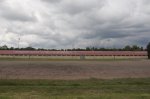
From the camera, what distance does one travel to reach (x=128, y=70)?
4034 cm

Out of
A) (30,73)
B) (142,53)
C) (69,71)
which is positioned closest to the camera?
(30,73)

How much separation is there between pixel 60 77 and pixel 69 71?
4.88m

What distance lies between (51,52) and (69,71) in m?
44.7

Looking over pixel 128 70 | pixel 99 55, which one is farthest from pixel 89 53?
pixel 128 70

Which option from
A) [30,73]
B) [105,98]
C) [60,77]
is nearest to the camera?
[105,98]

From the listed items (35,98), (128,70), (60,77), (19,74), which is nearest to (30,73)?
(19,74)

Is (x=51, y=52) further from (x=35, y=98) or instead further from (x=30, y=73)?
(x=35, y=98)

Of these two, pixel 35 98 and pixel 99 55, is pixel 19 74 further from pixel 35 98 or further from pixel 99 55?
pixel 99 55

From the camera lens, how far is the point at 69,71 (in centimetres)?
3819

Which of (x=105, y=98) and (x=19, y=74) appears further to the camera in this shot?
(x=19, y=74)

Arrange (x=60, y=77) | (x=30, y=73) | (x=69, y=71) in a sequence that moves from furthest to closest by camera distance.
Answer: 1. (x=69, y=71)
2. (x=30, y=73)
3. (x=60, y=77)

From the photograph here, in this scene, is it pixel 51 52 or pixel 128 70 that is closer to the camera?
pixel 128 70

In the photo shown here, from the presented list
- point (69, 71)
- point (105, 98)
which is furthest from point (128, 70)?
point (105, 98)

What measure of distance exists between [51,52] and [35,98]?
6663cm
